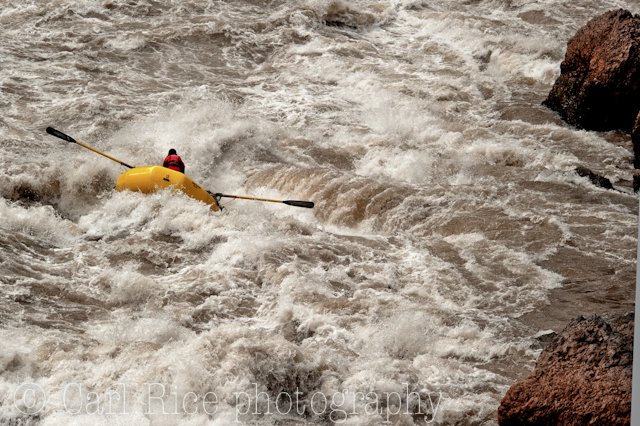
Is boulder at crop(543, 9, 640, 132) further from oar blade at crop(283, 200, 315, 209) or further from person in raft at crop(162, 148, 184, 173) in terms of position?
person in raft at crop(162, 148, 184, 173)

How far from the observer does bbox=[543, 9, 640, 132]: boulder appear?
10.4 m

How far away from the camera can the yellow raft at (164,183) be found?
8844mm

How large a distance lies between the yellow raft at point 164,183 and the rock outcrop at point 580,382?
4231mm

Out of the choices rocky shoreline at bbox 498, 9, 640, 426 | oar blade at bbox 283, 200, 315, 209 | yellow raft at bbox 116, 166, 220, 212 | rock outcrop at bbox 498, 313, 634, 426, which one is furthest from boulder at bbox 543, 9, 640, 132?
rock outcrop at bbox 498, 313, 634, 426

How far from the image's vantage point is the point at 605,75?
34.6ft

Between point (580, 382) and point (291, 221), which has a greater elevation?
point (580, 382)

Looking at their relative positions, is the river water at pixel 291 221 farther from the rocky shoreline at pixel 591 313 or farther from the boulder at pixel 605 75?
the boulder at pixel 605 75

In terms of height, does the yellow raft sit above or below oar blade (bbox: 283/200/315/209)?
below

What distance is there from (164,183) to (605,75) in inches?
210

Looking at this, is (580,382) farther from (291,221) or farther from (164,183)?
(164,183)

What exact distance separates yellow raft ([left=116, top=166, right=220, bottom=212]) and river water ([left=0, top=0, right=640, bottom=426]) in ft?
0.40

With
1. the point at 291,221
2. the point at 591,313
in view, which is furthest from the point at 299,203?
the point at 591,313

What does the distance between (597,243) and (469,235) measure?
118 centimetres

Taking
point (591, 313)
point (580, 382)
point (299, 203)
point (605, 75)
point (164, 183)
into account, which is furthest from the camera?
point (605, 75)
